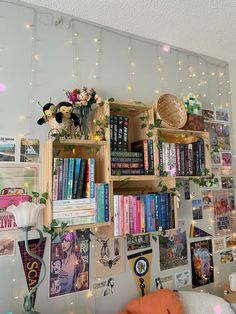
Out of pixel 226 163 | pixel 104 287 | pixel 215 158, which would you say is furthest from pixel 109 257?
pixel 226 163

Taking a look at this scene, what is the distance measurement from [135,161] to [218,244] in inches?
46.1

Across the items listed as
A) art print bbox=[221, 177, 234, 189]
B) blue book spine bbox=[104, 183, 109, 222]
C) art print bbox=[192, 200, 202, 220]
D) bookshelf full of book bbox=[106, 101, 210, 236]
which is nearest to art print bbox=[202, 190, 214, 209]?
art print bbox=[192, 200, 202, 220]

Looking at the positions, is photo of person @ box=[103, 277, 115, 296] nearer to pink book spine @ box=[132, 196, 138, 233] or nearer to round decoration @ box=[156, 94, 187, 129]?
pink book spine @ box=[132, 196, 138, 233]

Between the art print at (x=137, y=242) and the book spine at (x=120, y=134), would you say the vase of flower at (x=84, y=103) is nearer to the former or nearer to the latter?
the book spine at (x=120, y=134)

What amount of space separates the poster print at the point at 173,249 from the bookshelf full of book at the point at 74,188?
2.17 ft

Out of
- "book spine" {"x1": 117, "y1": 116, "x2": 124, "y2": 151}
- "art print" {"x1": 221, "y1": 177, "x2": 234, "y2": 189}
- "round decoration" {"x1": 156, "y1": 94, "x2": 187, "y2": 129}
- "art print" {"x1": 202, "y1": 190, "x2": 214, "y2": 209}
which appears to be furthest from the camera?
"art print" {"x1": 221, "y1": 177, "x2": 234, "y2": 189}

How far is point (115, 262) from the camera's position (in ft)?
5.58

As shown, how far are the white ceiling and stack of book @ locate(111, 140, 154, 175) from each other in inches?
33.8

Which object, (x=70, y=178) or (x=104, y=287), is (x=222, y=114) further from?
(x=104, y=287)

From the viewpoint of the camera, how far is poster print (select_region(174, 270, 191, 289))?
1932 millimetres

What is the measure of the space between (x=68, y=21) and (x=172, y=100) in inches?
34.6

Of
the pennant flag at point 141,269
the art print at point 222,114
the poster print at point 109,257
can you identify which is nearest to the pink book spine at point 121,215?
the poster print at point 109,257

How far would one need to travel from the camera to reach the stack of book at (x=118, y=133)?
1.56 meters

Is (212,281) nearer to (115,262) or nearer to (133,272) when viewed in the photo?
(133,272)
